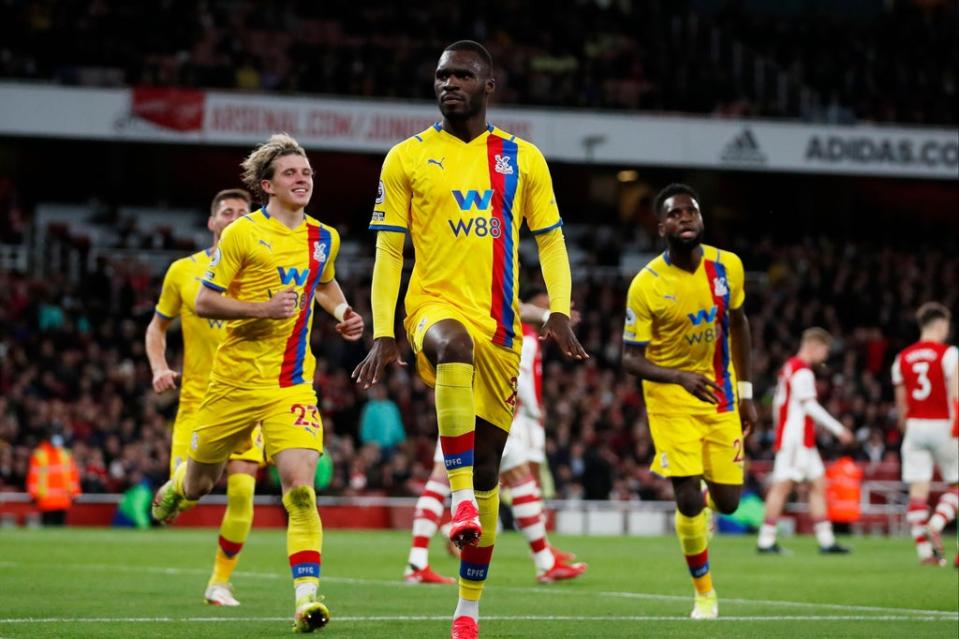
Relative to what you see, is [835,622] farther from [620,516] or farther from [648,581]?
[620,516]

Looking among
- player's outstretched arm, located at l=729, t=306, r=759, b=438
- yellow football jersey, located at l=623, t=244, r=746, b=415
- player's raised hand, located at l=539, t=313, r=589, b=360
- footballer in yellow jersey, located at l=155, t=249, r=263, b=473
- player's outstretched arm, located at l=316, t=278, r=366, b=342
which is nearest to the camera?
player's raised hand, located at l=539, t=313, r=589, b=360

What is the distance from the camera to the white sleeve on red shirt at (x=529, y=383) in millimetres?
14695

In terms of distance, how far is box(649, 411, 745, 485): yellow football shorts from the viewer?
1002 centimetres

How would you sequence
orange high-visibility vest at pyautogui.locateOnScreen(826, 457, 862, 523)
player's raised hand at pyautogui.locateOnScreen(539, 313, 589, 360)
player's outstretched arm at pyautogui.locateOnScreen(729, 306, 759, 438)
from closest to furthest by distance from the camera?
player's raised hand at pyautogui.locateOnScreen(539, 313, 589, 360), player's outstretched arm at pyautogui.locateOnScreen(729, 306, 759, 438), orange high-visibility vest at pyautogui.locateOnScreen(826, 457, 862, 523)

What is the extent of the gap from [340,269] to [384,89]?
3.96 m

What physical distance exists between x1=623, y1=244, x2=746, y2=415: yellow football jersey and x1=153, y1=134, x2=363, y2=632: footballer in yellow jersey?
6.63 feet

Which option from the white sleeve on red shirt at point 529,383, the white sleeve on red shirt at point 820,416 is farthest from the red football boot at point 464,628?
the white sleeve on red shirt at point 820,416

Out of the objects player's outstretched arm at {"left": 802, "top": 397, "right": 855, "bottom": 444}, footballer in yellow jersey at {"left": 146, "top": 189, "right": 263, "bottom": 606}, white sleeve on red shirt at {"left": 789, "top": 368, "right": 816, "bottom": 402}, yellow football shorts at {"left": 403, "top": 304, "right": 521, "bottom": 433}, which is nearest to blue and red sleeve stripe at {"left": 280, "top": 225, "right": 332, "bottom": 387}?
footballer in yellow jersey at {"left": 146, "top": 189, "right": 263, "bottom": 606}

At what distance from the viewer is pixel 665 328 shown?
10227 millimetres

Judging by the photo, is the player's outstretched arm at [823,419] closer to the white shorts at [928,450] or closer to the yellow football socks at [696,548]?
the white shorts at [928,450]

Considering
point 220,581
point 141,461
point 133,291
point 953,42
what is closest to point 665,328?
point 220,581

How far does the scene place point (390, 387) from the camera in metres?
27.5

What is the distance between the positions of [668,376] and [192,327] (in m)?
3.22

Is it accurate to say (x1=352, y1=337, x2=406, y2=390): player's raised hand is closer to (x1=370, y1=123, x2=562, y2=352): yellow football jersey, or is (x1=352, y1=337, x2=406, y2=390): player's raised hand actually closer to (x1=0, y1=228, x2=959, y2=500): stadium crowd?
(x1=370, y1=123, x2=562, y2=352): yellow football jersey
